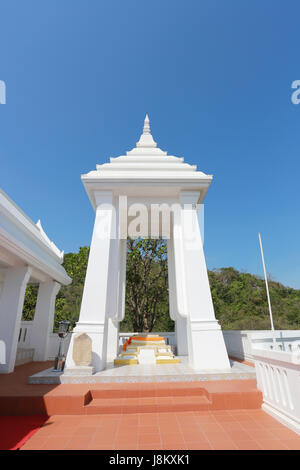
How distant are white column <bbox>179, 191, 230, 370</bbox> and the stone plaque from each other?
101 inches

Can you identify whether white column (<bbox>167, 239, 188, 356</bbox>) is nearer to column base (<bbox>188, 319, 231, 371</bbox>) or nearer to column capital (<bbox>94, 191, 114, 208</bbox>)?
column base (<bbox>188, 319, 231, 371</bbox>)

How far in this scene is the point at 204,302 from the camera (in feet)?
20.7

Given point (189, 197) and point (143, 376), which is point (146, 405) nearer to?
point (143, 376)

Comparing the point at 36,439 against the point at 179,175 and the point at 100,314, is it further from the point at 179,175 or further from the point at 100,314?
the point at 179,175

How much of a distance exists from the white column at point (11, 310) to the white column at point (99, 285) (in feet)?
7.24

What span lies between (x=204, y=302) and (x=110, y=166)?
522 centimetres

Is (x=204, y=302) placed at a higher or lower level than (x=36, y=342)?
higher

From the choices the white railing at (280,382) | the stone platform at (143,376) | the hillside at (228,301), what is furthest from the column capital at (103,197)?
the hillside at (228,301)

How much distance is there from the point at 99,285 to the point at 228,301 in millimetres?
24012

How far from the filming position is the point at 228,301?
27.0 meters

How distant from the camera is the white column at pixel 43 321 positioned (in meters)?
8.78

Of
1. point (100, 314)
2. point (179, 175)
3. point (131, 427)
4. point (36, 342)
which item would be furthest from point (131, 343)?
point (179, 175)

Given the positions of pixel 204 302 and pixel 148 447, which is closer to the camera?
pixel 148 447
